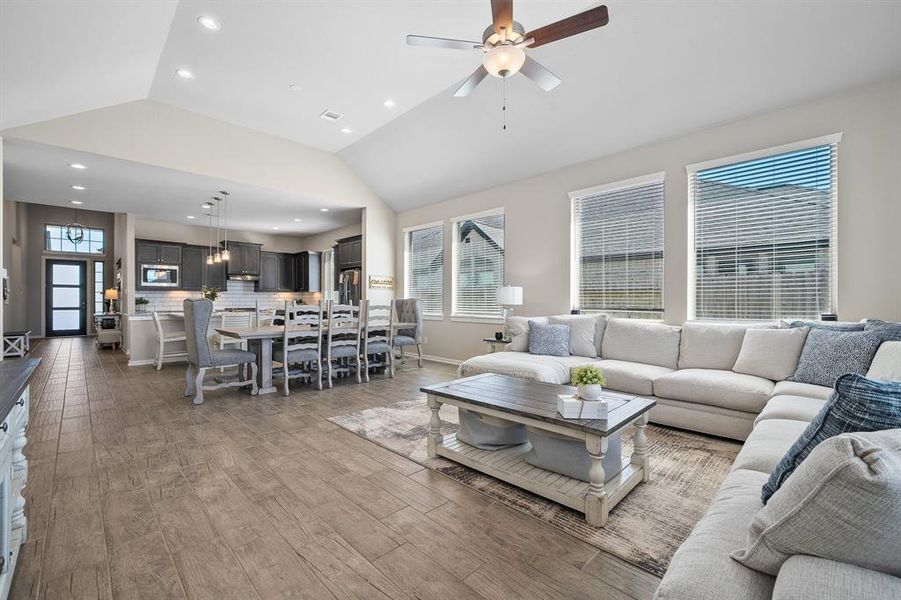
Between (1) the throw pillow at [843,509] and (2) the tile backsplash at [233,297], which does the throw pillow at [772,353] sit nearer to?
(1) the throw pillow at [843,509]

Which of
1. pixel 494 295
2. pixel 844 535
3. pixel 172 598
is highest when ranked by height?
pixel 494 295

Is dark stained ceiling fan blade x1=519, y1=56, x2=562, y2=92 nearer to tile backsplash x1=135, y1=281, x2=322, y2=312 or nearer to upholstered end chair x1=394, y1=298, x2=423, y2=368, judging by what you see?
upholstered end chair x1=394, y1=298, x2=423, y2=368

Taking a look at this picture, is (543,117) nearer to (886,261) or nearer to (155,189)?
(886,261)

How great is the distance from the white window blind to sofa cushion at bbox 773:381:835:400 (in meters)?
1.14

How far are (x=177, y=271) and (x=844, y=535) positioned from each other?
10.9m

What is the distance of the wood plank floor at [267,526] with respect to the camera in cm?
163

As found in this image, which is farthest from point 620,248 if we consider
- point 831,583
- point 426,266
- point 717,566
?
point 831,583

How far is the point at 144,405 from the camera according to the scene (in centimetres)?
427

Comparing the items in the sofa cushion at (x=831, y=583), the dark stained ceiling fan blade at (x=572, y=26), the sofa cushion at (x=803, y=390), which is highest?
the dark stained ceiling fan blade at (x=572, y=26)

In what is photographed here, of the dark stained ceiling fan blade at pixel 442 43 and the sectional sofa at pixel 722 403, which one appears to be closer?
the sectional sofa at pixel 722 403

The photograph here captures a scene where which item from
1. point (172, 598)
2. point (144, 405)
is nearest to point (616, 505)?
point (172, 598)

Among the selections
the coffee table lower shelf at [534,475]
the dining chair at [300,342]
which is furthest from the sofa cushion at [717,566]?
the dining chair at [300,342]

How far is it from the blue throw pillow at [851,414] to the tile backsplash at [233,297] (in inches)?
370

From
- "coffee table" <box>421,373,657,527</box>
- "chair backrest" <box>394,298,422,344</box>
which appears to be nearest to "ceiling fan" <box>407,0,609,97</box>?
"coffee table" <box>421,373,657,527</box>
